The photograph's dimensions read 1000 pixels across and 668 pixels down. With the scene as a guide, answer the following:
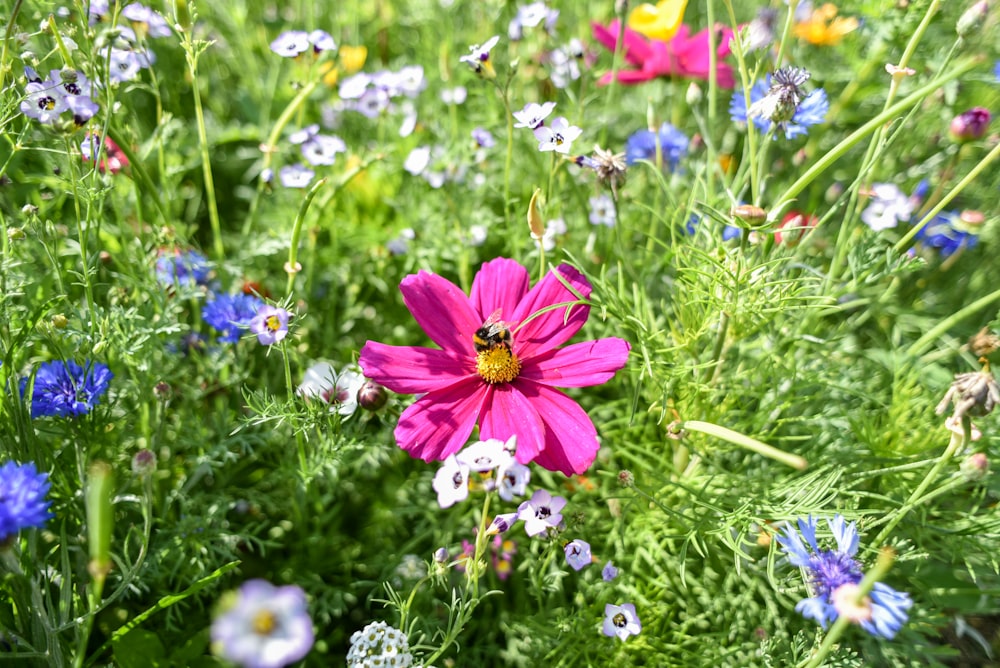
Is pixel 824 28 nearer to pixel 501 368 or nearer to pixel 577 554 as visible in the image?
pixel 501 368

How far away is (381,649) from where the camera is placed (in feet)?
3.09

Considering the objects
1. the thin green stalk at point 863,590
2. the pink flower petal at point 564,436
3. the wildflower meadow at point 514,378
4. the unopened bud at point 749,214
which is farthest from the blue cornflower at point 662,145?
the thin green stalk at point 863,590

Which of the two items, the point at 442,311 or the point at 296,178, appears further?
the point at 296,178

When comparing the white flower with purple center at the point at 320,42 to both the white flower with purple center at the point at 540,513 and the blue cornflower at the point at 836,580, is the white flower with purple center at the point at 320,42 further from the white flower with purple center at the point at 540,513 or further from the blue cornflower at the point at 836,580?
the blue cornflower at the point at 836,580

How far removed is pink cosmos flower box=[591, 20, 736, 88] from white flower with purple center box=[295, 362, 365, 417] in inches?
36.1

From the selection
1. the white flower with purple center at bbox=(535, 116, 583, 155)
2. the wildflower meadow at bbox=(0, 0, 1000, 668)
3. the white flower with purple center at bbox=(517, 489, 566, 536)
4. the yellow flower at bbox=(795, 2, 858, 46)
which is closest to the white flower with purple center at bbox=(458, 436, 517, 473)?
the wildflower meadow at bbox=(0, 0, 1000, 668)

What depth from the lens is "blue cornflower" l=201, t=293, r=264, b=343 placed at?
125cm

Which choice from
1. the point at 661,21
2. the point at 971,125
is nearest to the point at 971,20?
the point at 971,125

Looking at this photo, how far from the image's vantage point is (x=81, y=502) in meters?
1.12

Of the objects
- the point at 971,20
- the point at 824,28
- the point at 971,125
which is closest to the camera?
the point at 971,20

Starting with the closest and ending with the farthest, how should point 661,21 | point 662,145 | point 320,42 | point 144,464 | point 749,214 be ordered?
1. point 144,464
2. point 749,214
3. point 320,42
4. point 661,21
5. point 662,145

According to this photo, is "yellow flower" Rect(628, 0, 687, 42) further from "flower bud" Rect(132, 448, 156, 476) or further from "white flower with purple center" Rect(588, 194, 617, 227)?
"flower bud" Rect(132, 448, 156, 476)

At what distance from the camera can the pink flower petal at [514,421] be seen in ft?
3.20

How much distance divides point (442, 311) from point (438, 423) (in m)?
0.20
